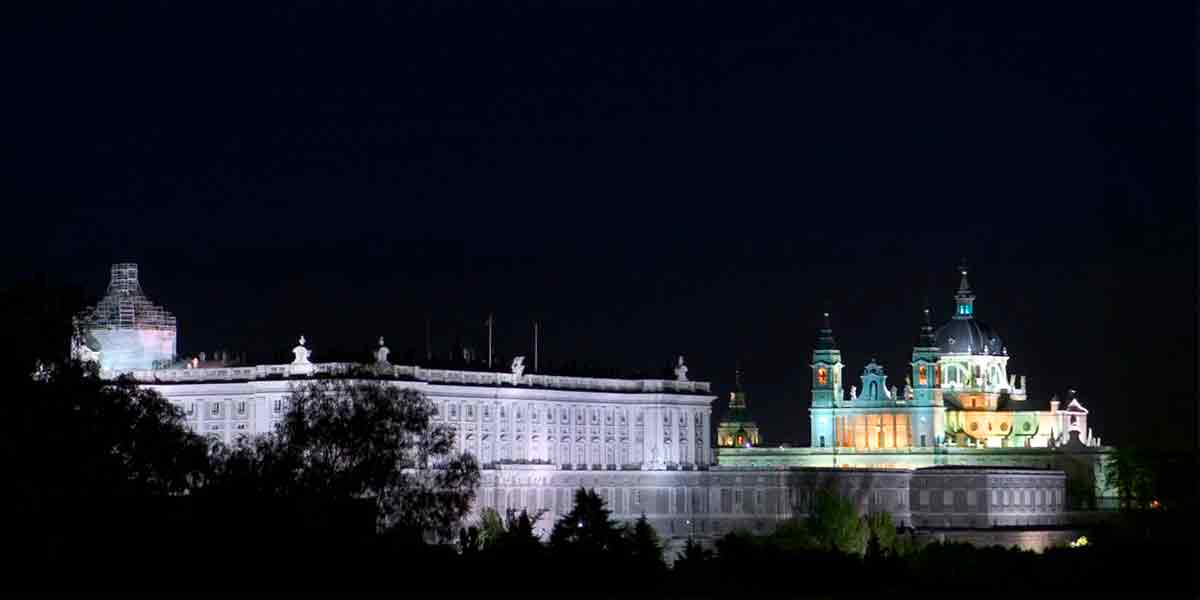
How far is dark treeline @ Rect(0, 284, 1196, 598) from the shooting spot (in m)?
101

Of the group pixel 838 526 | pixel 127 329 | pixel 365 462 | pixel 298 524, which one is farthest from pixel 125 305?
pixel 298 524

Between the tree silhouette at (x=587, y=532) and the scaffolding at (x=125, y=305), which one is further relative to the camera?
the scaffolding at (x=125, y=305)

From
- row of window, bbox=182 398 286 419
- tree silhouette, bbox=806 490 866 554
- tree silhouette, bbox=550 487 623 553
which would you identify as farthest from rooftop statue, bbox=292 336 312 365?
tree silhouette, bbox=550 487 623 553

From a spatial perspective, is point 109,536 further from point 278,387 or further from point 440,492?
point 278,387

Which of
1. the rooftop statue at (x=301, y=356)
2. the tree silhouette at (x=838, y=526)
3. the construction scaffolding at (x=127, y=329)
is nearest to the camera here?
the tree silhouette at (x=838, y=526)

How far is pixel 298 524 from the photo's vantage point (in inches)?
4198

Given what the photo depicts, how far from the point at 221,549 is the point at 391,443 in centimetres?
2113

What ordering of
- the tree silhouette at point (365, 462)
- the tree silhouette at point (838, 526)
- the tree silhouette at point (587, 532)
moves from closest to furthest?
the tree silhouette at point (587, 532) → the tree silhouette at point (365, 462) → the tree silhouette at point (838, 526)

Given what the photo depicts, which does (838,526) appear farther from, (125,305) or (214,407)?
(125,305)

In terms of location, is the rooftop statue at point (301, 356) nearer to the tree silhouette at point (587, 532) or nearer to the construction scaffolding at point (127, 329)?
the construction scaffolding at point (127, 329)

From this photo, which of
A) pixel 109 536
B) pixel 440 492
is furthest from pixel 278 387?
pixel 109 536

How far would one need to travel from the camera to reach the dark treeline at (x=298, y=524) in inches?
3964

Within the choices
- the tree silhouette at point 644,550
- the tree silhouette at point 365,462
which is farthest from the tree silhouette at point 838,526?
A: the tree silhouette at point 644,550

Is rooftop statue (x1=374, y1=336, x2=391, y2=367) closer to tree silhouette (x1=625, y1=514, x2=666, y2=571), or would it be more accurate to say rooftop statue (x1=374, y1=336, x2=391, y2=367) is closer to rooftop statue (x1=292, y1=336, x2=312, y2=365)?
rooftop statue (x1=292, y1=336, x2=312, y2=365)
